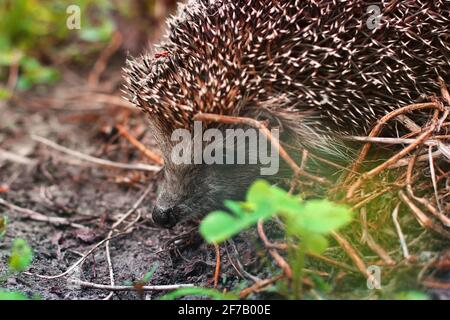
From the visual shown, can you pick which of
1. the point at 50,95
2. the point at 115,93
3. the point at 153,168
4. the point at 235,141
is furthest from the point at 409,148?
the point at 50,95

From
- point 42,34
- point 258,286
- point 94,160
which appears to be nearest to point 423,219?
point 258,286

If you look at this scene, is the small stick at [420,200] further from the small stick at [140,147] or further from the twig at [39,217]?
the twig at [39,217]

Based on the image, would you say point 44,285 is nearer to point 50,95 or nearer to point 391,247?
point 391,247

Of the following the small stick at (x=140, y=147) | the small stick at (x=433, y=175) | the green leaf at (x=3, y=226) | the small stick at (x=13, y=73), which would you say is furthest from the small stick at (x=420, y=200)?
the small stick at (x=13, y=73)

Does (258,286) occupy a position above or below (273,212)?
below

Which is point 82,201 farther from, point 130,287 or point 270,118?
point 270,118

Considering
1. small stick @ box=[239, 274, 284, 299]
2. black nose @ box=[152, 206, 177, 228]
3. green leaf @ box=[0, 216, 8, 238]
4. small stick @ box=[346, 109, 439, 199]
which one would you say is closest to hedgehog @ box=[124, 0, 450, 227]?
black nose @ box=[152, 206, 177, 228]

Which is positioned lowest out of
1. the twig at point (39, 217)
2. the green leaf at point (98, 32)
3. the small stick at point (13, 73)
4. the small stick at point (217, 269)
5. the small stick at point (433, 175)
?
the small stick at point (217, 269)
